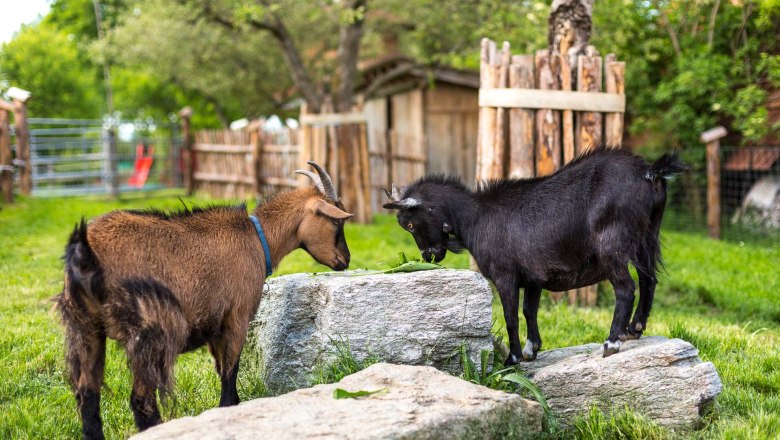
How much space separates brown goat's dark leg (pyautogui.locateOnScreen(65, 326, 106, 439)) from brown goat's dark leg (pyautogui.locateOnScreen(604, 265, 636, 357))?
3116 millimetres

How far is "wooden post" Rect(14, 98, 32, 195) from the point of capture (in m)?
17.7

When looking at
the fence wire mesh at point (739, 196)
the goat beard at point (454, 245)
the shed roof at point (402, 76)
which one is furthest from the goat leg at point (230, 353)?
the shed roof at point (402, 76)

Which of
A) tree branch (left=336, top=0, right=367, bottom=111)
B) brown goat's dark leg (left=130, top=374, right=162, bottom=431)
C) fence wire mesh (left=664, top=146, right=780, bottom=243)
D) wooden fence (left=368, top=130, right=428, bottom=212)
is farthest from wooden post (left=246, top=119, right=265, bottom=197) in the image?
brown goat's dark leg (left=130, top=374, right=162, bottom=431)

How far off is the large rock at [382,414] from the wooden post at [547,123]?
12.9ft

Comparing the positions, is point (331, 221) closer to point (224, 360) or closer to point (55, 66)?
point (224, 360)

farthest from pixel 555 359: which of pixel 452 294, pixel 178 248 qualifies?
pixel 178 248

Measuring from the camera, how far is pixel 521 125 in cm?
793

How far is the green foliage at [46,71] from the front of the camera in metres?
31.0

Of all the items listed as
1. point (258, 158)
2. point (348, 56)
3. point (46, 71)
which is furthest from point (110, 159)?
point (46, 71)

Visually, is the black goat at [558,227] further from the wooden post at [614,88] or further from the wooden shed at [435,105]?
the wooden shed at [435,105]

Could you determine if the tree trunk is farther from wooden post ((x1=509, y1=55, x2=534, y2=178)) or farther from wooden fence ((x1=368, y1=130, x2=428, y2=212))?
wooden fence ((x1=368, y1=130, x2=428, y2=212))

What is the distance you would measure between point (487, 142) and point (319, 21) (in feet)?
55.7

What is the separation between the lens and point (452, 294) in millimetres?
5152

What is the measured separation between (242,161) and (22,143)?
5136 millimetres
